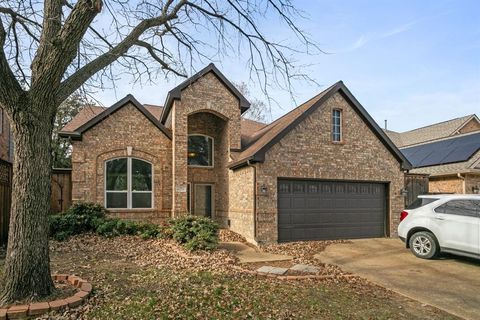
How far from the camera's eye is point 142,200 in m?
14.0

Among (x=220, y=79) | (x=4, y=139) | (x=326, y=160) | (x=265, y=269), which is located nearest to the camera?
(x=265, y=269)

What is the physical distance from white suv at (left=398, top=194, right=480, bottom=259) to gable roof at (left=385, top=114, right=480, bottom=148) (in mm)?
17408

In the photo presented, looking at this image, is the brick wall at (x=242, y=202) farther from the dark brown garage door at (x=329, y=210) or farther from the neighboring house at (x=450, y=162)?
the neighboring house at (x=450, y=162)

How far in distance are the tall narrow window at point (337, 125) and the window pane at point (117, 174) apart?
809 centimetres

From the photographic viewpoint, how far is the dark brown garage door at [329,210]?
38.7 ft

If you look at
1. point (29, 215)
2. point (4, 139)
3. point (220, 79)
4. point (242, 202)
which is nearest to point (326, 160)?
point (242, 202)

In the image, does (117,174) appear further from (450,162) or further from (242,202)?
(450,162)

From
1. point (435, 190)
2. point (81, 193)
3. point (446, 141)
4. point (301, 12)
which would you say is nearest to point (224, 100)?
point (81, 193)

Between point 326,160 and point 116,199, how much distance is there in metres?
8.04

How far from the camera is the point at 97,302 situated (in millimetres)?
5148

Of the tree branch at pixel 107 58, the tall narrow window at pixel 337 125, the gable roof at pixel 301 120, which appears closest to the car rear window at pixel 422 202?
the tall narrow window at pixel 337 125

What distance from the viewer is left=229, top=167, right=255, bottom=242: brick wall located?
11578mm

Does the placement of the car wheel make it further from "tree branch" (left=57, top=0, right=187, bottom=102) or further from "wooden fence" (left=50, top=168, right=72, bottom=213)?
"wooden fence" (left=50, top=168, right=72, bottom=213)

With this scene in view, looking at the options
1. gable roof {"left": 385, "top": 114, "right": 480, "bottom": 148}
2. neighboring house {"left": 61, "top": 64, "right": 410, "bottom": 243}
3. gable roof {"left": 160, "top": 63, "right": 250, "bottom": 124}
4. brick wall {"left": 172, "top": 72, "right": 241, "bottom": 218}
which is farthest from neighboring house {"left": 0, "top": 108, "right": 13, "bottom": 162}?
gable roof {"left": 385, "top": 114, "right": 480, "bottom": 148}
